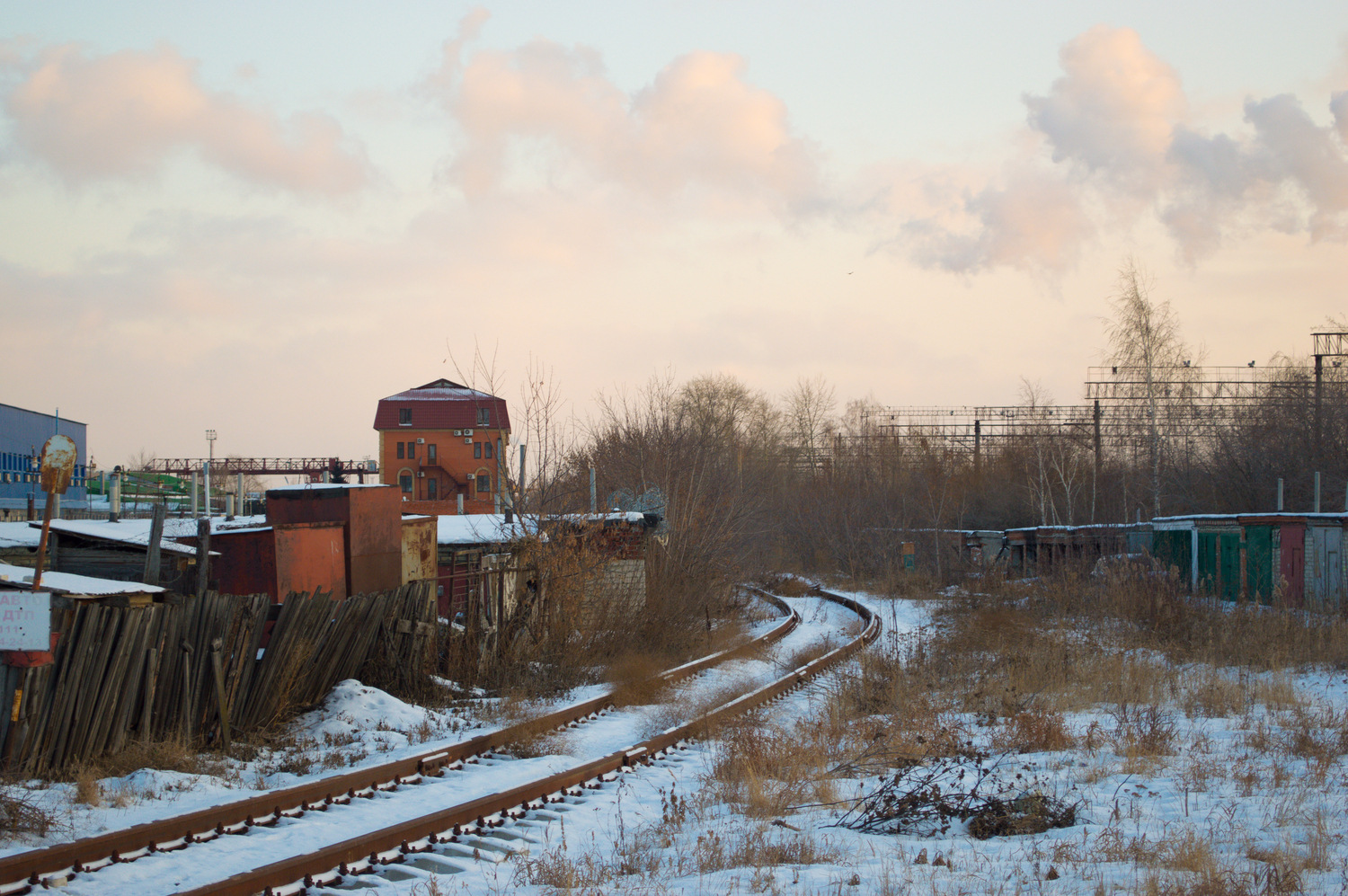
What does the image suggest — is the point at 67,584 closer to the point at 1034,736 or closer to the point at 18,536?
the point at 18,536

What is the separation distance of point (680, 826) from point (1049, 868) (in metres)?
2.62

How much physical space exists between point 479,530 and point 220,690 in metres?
9.32

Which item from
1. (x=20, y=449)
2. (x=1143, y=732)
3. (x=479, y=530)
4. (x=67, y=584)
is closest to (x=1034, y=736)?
(x=1143, y=732)

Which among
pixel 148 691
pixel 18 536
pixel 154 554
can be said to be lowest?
pixel 148 691

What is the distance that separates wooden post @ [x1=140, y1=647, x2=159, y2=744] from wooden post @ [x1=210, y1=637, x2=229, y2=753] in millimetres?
558

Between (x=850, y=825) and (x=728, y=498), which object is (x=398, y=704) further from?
(x=728, y=498)

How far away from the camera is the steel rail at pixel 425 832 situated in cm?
550

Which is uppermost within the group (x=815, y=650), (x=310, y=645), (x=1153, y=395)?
(x=1153, y=395)

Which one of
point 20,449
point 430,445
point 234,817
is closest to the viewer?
point 234,817

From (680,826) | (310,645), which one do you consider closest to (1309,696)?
(680,826)

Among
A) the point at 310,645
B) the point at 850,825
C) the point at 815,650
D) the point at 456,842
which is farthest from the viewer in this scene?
the point at 815,650

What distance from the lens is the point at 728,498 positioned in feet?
78.0

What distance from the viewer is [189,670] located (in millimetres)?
9000

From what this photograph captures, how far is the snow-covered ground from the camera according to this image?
5.58 metres
